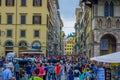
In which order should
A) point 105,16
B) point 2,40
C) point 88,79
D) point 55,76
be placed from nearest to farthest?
point 88,79
point 55,76
point 105,16
point 2,40

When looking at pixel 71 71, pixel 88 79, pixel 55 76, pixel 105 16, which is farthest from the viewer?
pixel 105 16

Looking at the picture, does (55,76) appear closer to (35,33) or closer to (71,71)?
(71,71)

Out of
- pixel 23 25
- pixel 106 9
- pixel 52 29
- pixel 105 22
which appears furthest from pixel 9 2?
pixel 52 29

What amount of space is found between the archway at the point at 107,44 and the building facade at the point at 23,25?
53.2 ft

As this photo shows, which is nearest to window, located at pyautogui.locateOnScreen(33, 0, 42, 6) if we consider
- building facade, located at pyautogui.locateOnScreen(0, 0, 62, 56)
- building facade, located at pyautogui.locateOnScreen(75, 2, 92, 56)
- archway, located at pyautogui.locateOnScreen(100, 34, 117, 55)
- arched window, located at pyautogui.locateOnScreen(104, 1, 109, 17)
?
building facade, located at pyautogui.locateOnScreen(0, 0, 62, 56)

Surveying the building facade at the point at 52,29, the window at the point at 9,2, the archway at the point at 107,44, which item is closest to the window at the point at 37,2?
the window at the point at 9,2

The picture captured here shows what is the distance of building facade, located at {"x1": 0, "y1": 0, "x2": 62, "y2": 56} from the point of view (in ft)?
230

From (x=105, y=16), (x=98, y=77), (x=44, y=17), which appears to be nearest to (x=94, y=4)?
(x=105, y=16)

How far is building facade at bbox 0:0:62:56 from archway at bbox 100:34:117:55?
16211 millimetres

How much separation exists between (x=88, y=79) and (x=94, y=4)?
34256 millimetres

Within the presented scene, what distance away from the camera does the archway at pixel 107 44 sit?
55.8 m

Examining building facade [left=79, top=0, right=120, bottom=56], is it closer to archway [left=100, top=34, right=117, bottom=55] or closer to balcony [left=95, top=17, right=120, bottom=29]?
balcony [left=95, top=17, right=120, bottom=29]

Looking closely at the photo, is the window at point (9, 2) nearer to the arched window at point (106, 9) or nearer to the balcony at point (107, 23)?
the balcony at point (107, 23)

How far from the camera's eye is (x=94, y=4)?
5538 cm
